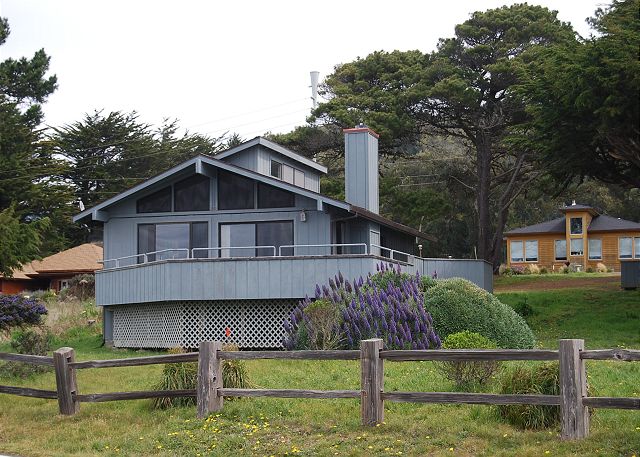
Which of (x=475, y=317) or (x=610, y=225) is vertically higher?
(x=610, y=225)

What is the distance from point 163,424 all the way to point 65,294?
32464mm

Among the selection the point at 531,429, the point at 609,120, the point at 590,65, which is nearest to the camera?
the point at 531,429

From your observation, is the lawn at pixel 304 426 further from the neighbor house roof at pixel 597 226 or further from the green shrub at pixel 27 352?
the neighbor house roof at pixel 597 226

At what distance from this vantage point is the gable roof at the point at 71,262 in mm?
51656

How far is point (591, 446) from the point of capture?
35.3 ft

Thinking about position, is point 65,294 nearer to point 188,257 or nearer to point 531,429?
point 188,257

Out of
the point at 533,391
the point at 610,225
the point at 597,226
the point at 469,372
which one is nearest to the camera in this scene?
the point at 533,391

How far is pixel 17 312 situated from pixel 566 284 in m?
25.4

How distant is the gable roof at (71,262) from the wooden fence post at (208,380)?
38452mm

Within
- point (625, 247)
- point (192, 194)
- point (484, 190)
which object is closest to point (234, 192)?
point (192, 194)

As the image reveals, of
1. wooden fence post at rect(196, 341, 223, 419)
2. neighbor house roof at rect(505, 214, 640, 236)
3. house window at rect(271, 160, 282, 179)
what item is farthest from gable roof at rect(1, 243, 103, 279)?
wooden fence post at rect(196, 341, 223, 419)

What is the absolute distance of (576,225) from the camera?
55688 millimetres

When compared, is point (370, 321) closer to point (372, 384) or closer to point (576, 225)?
point (372, 384)

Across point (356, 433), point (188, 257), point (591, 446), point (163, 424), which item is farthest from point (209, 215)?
point (591, 446)
